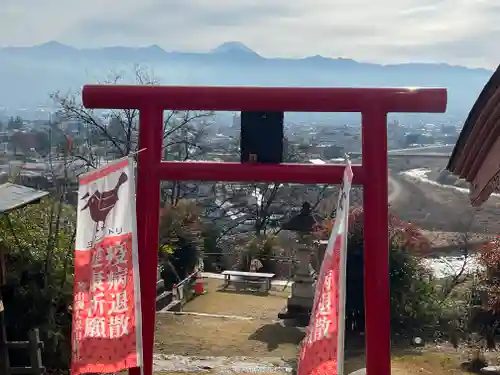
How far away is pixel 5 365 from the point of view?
23.9ft

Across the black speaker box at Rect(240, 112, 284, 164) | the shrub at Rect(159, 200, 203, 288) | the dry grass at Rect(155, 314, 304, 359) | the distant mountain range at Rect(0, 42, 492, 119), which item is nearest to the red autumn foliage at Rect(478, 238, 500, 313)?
the dry grass at Rect(155, 314, 304, 359)

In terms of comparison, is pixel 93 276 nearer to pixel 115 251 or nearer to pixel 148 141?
pixel 115 251

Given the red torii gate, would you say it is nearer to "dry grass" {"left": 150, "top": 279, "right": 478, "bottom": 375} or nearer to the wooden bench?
"dry grass" {"left": 150, "top": 279, "right": 478, "bottom": 375}

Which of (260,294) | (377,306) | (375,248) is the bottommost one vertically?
(260,294)

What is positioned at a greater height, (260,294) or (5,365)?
(5,365)

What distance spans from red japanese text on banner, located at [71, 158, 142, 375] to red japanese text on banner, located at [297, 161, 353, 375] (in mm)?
1130

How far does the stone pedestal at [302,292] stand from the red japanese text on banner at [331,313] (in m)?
8.47

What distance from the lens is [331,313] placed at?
3654 millimetres

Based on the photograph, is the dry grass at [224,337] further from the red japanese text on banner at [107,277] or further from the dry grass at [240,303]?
the red japanese text on banner at [107,277]

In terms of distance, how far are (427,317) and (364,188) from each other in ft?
25.6

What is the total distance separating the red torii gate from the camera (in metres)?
4.50

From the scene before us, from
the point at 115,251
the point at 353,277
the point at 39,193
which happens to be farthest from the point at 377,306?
the point at 353,277

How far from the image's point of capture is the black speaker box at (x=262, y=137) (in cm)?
470

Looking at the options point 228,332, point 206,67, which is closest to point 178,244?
point 228,332
